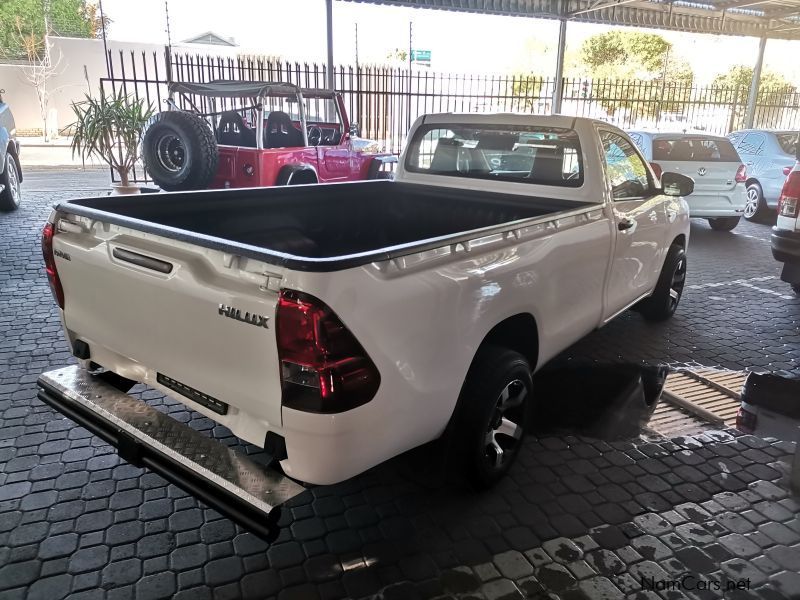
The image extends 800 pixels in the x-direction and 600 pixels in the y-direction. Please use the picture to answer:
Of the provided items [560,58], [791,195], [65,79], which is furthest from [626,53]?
[791,195]

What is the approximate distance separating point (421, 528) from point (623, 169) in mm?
3106

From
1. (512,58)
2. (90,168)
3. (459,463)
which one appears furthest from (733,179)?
(512,58)

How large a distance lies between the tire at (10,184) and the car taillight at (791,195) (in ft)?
34.1

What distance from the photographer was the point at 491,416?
294 cm

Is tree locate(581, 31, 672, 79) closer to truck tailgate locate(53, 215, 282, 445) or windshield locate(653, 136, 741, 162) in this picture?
windshield locate(653, 136, 741, 162)

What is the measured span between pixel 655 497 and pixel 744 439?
1.07 meters

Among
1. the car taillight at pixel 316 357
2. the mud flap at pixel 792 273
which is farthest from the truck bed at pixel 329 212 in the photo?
the mud flap at pixel 792 273

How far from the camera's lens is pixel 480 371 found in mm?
2908

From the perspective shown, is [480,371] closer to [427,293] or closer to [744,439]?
[427,293]

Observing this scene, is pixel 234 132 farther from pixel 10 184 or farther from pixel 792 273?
pixel 792 273

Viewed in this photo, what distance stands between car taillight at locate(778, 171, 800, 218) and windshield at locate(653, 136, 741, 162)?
378 centimetres

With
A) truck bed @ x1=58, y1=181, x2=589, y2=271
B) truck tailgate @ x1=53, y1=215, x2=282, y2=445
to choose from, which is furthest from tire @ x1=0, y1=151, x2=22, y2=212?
truck tailgate @ x1=53, y1=215, x2=282, y2=445

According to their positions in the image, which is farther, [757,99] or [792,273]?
[757,99]

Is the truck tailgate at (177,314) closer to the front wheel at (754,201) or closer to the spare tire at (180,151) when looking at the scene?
the spare tire at (180,151)
